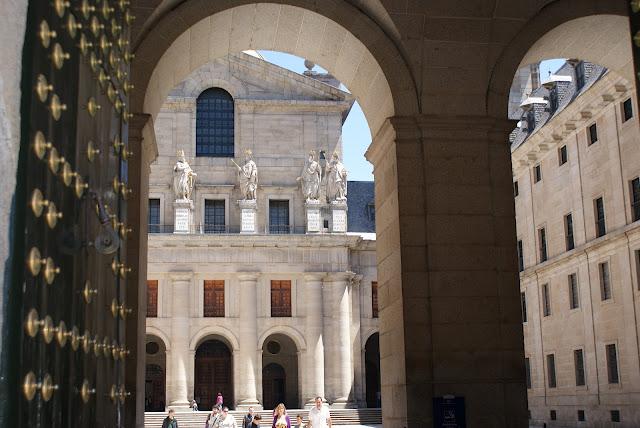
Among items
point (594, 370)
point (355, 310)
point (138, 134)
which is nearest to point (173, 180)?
point (355, 310)

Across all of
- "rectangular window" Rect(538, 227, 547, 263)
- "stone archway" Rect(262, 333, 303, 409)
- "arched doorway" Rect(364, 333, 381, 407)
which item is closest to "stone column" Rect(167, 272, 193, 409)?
"stone archway" Rect(262, 333, 303, 409)

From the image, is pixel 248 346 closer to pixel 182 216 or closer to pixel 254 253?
pixel 254 253

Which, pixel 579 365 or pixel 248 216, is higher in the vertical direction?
pixel 248 216

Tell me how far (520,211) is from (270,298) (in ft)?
53.7

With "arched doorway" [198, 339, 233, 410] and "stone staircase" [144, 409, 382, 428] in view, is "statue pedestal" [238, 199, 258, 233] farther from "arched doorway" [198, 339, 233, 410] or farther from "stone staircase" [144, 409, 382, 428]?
"stone staircase" [144, 409, 382, 428]

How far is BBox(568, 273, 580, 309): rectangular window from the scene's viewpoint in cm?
4222

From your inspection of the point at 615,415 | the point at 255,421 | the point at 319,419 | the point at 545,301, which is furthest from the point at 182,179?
the point at 319,419

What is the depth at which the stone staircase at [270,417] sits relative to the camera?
51.1m

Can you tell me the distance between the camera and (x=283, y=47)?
18609 mm

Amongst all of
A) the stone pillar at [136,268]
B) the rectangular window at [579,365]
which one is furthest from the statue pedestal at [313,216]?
the stone pillar at [136,268]

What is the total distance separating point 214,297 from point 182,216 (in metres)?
5.41

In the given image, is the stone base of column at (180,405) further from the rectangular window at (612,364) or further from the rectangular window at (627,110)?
the rectangular window at (627,110)

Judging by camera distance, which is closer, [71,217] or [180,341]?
[71,217]

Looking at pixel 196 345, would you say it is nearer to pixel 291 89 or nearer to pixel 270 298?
pixel 270 298
